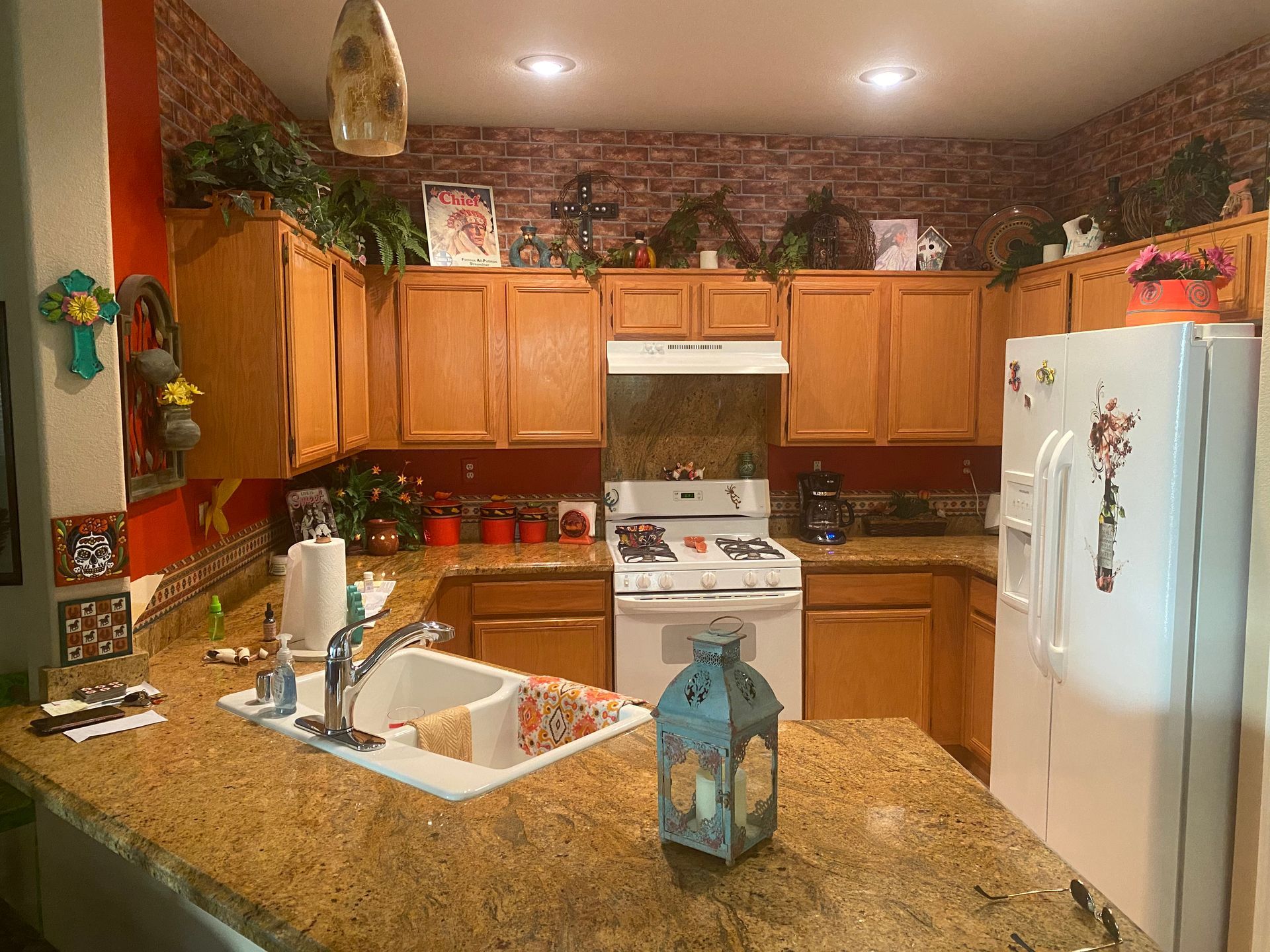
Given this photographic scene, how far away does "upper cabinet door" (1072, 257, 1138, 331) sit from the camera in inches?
133

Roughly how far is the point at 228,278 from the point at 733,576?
228 cm

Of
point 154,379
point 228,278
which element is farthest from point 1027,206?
point 154,379

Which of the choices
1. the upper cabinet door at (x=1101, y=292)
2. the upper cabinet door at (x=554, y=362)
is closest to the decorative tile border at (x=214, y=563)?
the upper cabinet door at (x=554, y=362)

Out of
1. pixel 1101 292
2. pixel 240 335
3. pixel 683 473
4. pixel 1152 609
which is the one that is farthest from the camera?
pixel 683 473

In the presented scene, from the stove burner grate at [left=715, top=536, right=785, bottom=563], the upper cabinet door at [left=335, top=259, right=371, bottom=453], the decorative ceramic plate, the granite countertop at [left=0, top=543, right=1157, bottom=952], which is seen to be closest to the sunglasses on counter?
the granite countertop at [left=0, top=543, right=1157, bottom=952]

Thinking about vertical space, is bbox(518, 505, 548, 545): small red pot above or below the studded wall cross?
below

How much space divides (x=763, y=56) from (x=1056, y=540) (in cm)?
202

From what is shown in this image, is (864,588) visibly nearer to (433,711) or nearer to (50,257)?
(433,711)

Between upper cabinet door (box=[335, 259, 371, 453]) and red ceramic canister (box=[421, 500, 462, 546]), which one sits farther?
red ceramic canister (box=[421, 500, 462, 546])

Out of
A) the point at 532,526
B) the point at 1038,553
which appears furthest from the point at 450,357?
the point at 1038,553

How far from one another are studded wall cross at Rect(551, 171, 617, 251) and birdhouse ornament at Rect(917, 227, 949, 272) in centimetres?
148

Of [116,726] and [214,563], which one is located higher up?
[214,563]

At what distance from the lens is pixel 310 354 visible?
3018 mm

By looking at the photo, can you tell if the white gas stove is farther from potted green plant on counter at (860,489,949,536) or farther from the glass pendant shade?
the glass pendant shade
